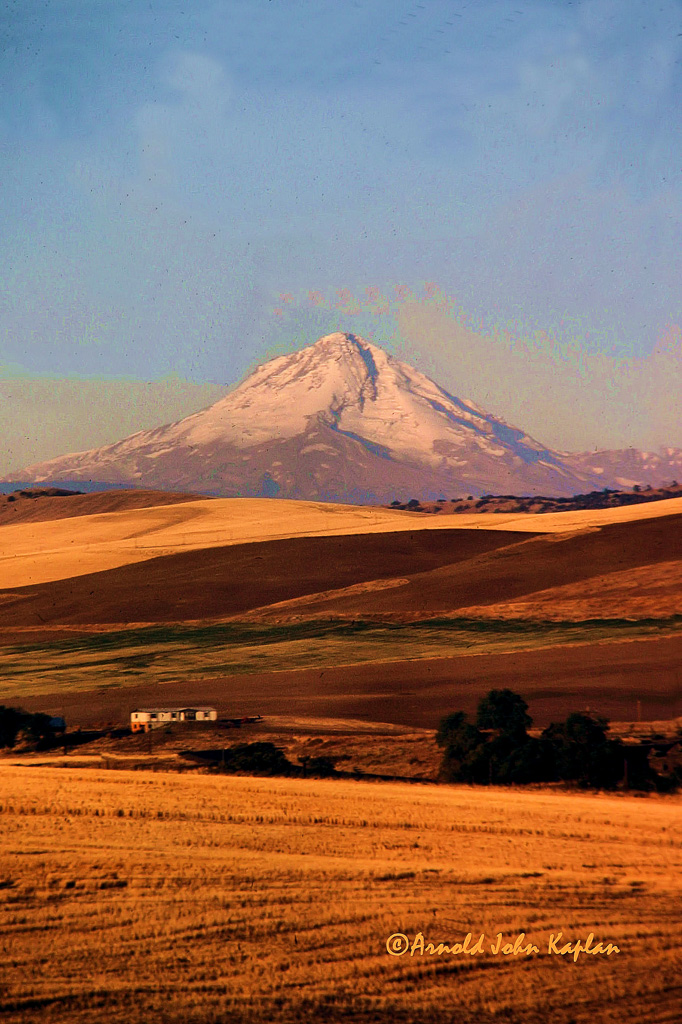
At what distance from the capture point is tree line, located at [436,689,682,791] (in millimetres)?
34281

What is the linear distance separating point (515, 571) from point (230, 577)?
81.7ft

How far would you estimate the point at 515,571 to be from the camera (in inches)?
3206

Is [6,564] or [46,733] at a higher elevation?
[6,564]

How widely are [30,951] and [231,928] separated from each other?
334 cm

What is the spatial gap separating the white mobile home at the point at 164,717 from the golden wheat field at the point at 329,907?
49.4 feet

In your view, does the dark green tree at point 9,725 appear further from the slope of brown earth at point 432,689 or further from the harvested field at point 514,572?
the harvested field at point 514,572

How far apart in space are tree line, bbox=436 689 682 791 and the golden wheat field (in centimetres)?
477

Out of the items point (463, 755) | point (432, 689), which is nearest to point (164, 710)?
point (432, 689)

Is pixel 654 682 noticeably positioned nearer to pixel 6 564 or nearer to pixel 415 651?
pixel 415 651

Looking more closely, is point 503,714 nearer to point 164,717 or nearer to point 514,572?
point 164,717

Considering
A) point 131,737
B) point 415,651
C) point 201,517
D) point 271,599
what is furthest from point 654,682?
point 201,517

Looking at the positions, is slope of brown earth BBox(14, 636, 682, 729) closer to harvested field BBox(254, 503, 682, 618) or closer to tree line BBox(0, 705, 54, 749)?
tree line BBox(0, 705, 54, 749)

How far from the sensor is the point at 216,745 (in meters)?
41.3

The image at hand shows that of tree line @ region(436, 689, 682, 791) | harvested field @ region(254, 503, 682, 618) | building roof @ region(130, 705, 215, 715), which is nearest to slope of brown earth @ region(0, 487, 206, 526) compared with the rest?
harvested field @ region(254, 503, 682, 618)
